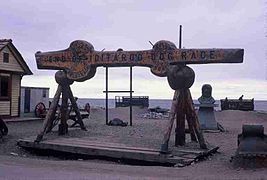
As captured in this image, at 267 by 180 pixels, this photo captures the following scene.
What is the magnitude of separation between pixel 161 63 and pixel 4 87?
1635 centimetres

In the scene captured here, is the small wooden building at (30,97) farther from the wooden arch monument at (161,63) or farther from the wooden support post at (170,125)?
the wooden support post at (170,125)

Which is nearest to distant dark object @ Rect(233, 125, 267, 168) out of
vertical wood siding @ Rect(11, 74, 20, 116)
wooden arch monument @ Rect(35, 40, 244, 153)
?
wooden arch monument @ Rect(35, 40, 244, 153)

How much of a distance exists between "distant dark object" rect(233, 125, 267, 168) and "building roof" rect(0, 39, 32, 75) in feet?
62.3

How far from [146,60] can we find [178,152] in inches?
128

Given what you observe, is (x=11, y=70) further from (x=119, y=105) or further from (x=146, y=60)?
(x=119, y=105)

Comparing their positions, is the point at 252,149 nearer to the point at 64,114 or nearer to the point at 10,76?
the point at 64,114

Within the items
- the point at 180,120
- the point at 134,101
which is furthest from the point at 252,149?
the point at 134,101

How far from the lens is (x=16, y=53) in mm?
29438

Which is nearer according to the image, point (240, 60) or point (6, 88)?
point (240, 60)

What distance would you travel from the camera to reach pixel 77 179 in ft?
32.7

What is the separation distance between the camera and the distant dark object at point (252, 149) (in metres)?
11.9

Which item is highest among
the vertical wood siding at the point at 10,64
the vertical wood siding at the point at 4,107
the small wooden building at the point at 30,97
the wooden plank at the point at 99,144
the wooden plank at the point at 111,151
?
the vertical wood siding at the point at 10,64

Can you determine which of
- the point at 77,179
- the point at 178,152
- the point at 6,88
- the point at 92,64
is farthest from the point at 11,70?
the point at 77,179

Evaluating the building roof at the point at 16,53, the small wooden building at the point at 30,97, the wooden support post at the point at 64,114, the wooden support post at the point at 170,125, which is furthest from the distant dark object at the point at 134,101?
the wooden support post at the point at 170,125
